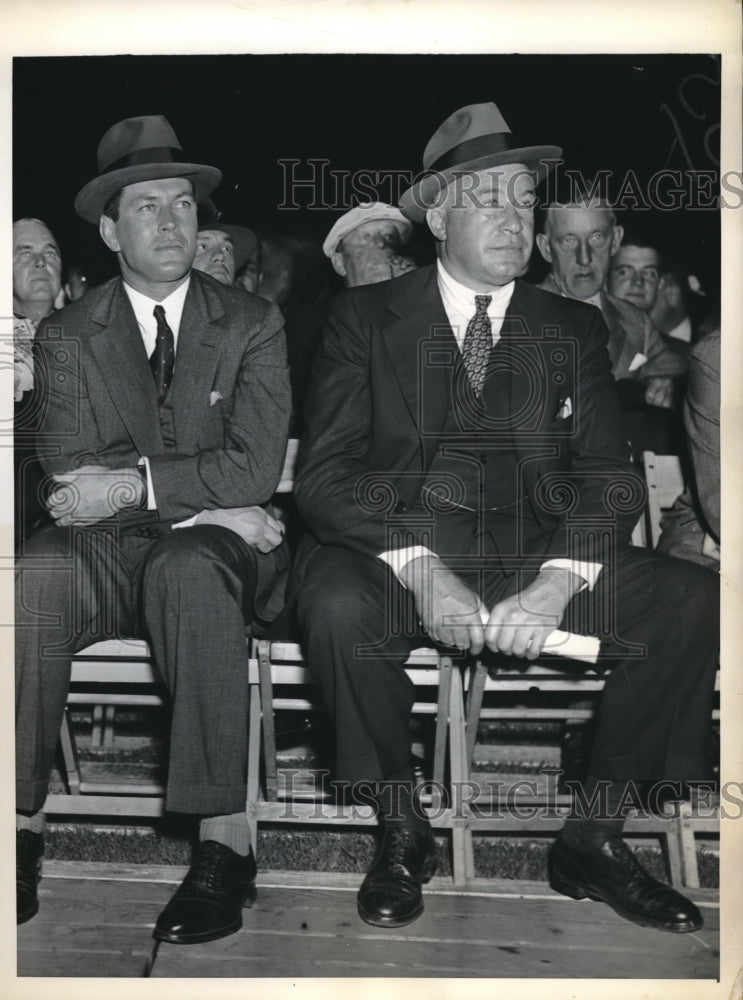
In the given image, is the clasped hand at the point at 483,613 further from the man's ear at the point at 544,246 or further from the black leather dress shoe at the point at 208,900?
the man's ear at the point at 544,246

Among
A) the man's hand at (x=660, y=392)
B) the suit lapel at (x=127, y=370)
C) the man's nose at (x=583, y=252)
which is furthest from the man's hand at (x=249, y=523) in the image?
the man's nose at (x=583, y=252)

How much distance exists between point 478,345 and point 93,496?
113 cm

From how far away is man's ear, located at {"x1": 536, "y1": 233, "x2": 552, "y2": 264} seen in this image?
12.6 ft

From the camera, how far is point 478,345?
9.90ft

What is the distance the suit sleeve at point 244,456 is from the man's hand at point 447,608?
0.50 metres

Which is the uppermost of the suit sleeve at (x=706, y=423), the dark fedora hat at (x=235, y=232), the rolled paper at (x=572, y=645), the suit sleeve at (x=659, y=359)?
the dark fedora hat at (x=235, y=232)

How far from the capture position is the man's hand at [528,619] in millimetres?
2793

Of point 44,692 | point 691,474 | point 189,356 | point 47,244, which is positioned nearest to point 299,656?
point 44,692

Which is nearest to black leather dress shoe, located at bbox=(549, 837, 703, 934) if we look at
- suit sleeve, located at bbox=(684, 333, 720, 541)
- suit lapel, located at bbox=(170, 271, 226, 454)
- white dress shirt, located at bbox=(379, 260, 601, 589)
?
suit sleeve, located at bbox=(684, 333, 720, 541)

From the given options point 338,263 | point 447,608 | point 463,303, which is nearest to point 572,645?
point 447,608

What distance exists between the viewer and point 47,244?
335 centimetres

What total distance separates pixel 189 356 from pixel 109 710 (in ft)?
5.33

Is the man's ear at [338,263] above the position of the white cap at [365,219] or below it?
below

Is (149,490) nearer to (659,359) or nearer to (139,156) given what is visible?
(139,156)
